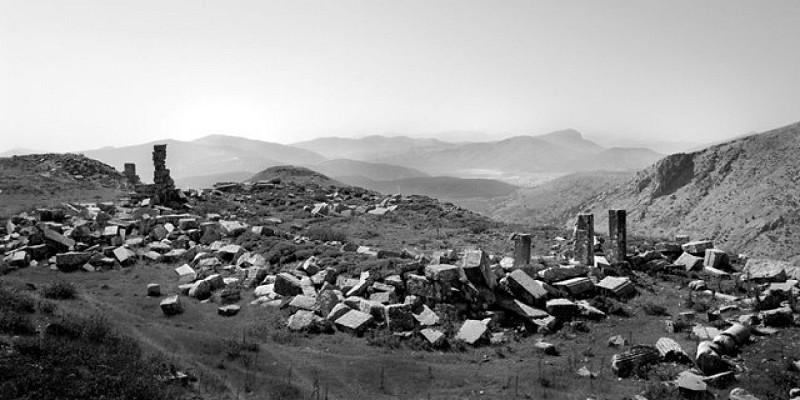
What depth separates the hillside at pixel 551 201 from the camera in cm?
7069

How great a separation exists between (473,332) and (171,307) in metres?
8.41

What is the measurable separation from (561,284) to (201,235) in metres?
15.1

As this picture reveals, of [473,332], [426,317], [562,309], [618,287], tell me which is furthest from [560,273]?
[426,317]

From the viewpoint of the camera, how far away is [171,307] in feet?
47.5

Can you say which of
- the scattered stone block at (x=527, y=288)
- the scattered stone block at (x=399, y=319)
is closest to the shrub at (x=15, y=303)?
the scattered stone block at (x=399, y=319)

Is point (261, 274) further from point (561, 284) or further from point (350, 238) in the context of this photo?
point (561, 284)

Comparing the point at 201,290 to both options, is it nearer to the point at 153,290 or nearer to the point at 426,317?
the point at 153,290

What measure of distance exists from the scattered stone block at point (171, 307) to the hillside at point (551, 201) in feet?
185

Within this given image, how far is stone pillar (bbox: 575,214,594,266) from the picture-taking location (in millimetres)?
17984

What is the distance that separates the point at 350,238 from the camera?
24641 millimetres

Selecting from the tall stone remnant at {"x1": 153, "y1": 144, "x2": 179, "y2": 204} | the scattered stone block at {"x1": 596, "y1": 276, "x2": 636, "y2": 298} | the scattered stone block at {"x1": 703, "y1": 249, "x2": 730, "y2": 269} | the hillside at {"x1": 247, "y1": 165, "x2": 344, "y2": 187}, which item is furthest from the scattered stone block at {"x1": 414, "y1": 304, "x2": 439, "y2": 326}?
the hillside at {"x1": 247, "y1": 165, "x2": 344, "y2": 187}

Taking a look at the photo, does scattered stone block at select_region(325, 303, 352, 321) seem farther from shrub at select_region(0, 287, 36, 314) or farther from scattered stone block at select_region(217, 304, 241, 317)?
shrub at select_region(0, 287, 36, 314)

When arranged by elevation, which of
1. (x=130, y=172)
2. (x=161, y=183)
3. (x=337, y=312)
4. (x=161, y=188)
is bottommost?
(x=337, y=312)

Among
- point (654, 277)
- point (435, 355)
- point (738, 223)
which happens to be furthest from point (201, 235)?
point (738, 223)
